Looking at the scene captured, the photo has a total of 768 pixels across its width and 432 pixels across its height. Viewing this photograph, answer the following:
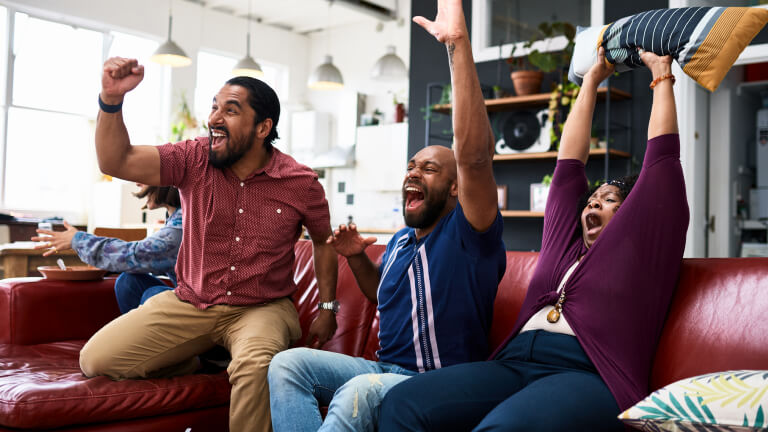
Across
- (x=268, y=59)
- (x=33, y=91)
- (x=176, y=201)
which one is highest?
(x=268, y=59)

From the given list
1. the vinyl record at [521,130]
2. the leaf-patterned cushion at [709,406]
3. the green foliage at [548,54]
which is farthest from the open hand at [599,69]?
the vinyl record at [521,130]

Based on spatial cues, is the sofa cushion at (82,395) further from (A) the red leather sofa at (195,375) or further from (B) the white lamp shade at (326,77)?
(B) the white lamp shade at (326,77)

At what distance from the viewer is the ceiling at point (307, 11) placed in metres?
8.94

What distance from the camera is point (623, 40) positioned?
1818 millimetres

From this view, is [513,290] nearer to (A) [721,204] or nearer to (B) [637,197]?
(B) [637,197]

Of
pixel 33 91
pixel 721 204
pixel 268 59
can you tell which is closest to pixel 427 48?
pixel 721 204

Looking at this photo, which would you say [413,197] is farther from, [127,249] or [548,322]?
[127,249]

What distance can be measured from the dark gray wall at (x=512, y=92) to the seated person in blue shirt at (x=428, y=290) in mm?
3797

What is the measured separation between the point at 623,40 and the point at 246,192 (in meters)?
1.28

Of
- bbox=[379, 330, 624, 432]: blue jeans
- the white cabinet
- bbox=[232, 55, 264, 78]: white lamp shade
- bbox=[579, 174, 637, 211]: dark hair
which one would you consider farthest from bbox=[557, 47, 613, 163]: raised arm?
the white cabinet

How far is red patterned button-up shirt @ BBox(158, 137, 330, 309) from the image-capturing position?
7.28ft

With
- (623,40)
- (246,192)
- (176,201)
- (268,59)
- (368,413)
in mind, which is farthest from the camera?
(268,59)

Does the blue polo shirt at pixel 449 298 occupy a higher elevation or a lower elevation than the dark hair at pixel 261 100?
lower

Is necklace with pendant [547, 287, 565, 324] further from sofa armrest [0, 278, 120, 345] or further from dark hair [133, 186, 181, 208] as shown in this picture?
sofa armrest [0, 278, 120, 345]
